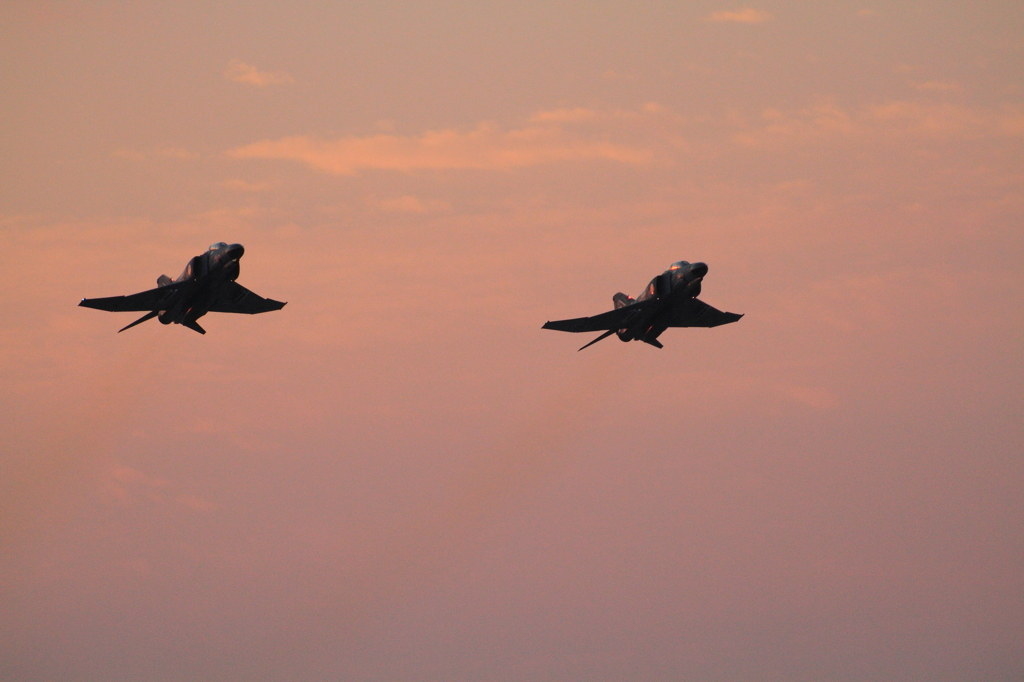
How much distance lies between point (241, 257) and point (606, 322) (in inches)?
959

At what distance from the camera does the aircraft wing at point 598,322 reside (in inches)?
3644

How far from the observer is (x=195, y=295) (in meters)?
88.2

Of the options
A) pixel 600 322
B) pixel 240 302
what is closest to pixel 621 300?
pixel 600 322

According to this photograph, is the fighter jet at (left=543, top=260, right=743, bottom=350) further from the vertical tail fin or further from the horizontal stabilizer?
the horizontal stabilizer

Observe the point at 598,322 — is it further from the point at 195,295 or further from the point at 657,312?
the point at 195,295

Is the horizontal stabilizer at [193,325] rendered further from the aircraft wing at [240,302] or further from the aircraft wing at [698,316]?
the aircraft wing at [698,316]

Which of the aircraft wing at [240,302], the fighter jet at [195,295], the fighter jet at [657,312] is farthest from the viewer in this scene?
the aircraft wing at [240,302]

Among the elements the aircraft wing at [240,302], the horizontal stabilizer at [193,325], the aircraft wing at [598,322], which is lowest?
the horizontal stabilizer at [193,325]

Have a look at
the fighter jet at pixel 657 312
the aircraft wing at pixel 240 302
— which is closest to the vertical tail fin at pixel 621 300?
the fighter jet at pixel 657 312

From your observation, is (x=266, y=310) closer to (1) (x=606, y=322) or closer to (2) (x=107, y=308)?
(2) (x=107, y=308)

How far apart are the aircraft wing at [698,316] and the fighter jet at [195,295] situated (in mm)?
28195

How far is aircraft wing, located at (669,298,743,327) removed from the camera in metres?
92.1

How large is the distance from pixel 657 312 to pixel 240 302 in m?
27.4

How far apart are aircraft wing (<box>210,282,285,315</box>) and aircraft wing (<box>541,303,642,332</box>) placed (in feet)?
61.6
